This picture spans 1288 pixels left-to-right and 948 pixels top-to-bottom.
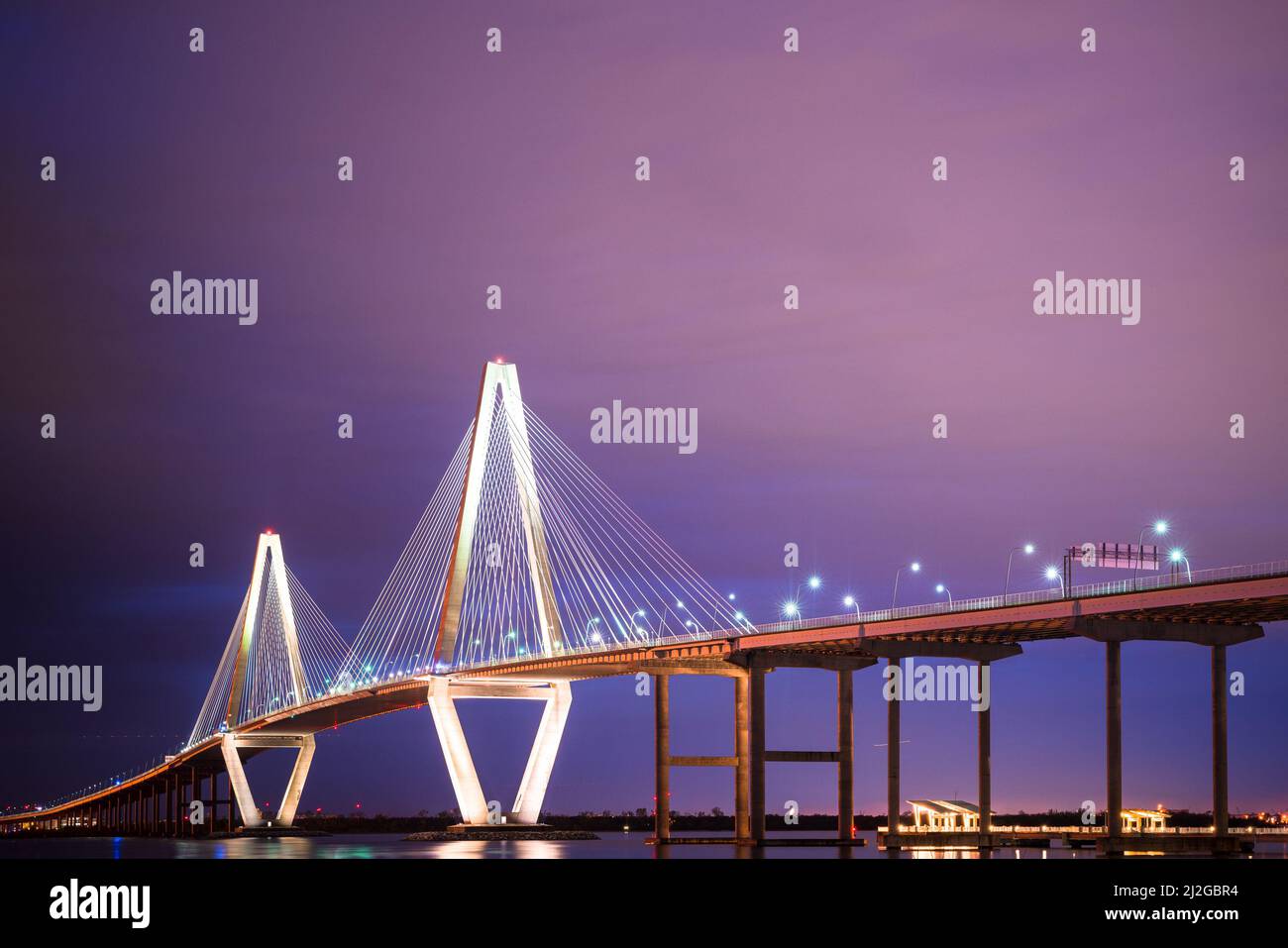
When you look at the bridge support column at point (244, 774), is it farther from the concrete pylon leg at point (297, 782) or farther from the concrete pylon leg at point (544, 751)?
the concrete pylon leg at point (544, 751)

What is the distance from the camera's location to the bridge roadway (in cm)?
7350

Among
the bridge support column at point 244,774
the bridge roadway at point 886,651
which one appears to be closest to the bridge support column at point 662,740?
the bridge roadway at point 886,651

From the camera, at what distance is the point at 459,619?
104m

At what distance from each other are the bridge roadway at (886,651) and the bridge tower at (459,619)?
66.8 inches

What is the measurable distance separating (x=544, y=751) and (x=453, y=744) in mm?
6670

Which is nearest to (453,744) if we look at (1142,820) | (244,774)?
(1142,820)

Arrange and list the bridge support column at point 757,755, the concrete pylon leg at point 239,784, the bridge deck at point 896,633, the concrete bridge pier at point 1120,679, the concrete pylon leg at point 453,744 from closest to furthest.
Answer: the bridge deck at point 896,633, the concrete bridge pier at point 1120,679, the bridge support column at point 757,755, the concrete pylon leg at point 453,744, the concrete pylon leg at point 239,784

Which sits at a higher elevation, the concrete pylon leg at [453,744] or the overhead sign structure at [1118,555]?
the overhead sign structure at [1118,555]

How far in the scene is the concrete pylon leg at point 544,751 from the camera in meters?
108

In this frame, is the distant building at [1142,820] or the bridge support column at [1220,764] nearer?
the bridge support column at [1220,764]

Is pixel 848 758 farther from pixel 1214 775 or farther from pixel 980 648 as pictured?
pixel 1214 775

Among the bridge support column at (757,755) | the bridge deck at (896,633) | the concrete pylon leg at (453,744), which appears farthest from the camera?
the concrete pylon leg at (453,744)

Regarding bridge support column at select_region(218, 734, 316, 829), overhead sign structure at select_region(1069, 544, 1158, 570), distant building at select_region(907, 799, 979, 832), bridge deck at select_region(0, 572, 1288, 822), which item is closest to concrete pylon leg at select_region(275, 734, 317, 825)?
bridge support column at select_region(218, 734, 316, 829)
